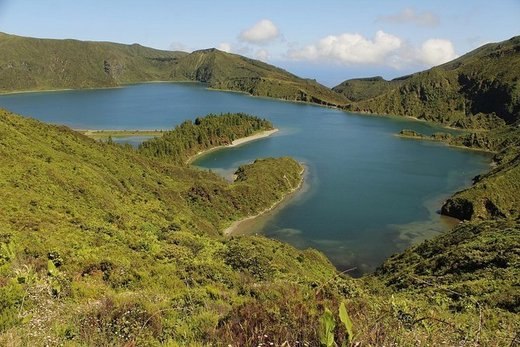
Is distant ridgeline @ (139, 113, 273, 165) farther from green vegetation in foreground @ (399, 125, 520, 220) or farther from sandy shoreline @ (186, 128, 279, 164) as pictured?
green vegetation in foreground @ (399, 125, 520, 220)

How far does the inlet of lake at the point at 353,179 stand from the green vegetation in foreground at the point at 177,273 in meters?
9.74

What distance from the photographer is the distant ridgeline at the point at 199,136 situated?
333 feet

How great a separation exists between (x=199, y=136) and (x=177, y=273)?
9983cm

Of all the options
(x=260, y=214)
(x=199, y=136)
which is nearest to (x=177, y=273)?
(x=260, y=214)

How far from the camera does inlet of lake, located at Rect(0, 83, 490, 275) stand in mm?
57156

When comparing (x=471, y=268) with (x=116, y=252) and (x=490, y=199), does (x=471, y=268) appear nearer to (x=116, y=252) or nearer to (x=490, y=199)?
(x=116, y=252)

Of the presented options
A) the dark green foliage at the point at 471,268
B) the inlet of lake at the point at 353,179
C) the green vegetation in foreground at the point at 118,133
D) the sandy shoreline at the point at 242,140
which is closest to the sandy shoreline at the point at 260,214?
the inlet of lake at the point at 353,179

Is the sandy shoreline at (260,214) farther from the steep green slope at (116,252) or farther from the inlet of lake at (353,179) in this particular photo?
the inlet of lake at (353,179)

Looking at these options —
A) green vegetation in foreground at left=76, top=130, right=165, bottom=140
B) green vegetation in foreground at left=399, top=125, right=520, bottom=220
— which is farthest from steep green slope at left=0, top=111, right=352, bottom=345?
green vegetation in foreground at left=76, top=130, right=165, bottom=140

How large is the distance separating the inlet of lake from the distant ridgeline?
5252 millimetres

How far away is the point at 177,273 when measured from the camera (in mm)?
20891

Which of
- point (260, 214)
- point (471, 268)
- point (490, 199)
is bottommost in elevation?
point (260, 214)

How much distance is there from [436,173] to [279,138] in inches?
2149

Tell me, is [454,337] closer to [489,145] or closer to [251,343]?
[251,343]
